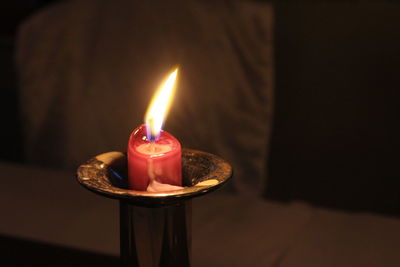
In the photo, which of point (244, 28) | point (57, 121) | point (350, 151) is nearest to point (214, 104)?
point (244, 28)

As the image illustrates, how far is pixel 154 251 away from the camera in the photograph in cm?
43

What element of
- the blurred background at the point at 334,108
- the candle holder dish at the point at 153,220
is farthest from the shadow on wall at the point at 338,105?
the candle holder dish at the point at 153,220

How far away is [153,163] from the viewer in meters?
0.40

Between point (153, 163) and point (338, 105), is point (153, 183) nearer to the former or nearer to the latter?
point (153, 163)

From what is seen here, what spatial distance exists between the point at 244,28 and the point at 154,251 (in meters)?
0.94

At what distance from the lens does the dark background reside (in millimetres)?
1208

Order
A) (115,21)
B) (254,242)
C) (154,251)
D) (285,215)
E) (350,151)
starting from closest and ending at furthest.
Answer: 1. (154,251)
2. (254,242)
3. (285,215)
4. (350,151)
5. (115,21)

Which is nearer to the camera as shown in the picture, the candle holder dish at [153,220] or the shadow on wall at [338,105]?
the candle holder dish at [153,220]

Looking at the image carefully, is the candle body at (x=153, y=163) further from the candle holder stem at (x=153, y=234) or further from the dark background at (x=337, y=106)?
the dark background at (x=337, y=106)

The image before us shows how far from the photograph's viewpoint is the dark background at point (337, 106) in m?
1.21

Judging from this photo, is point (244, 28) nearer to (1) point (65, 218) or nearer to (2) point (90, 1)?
(2) point (90, 1)

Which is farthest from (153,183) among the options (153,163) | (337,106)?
(337,106)

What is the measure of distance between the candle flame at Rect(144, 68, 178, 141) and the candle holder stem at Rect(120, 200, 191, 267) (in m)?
0.06

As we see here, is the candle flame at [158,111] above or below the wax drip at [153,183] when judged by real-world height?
above
